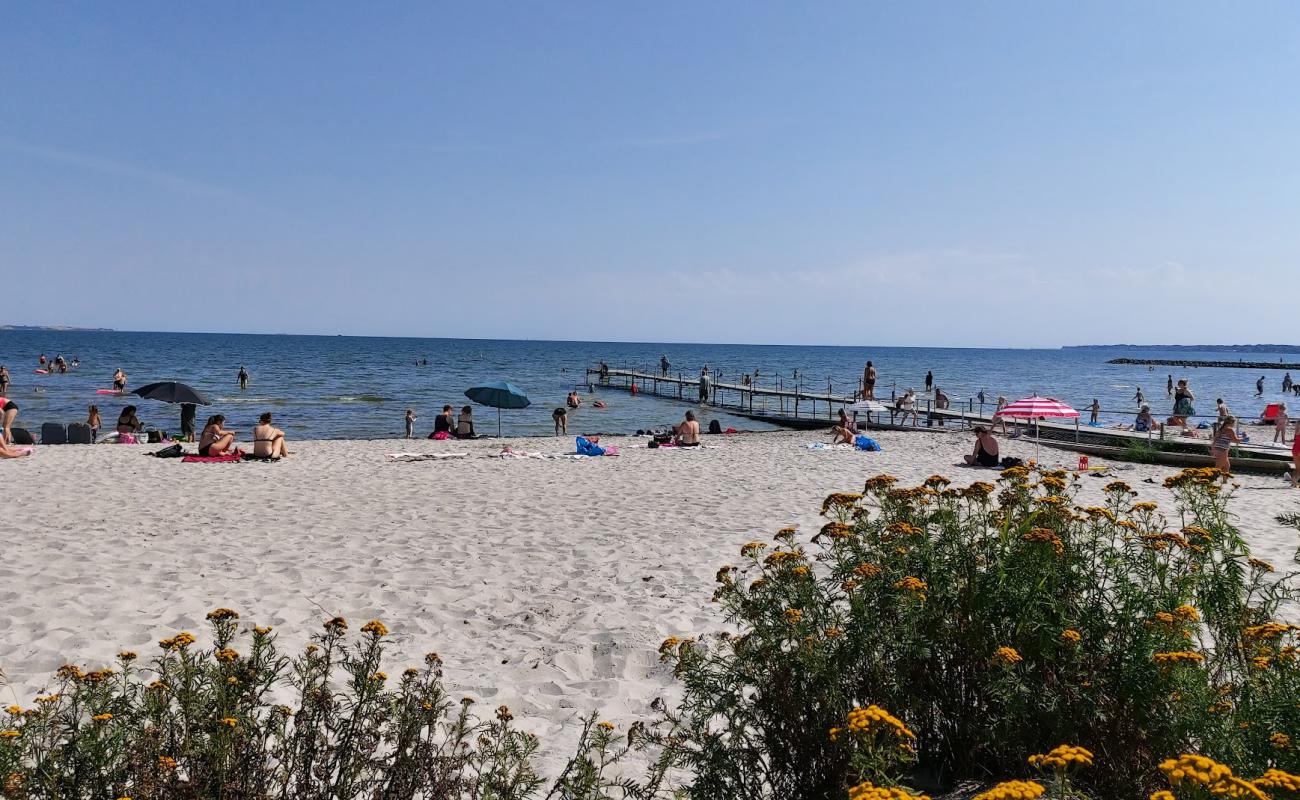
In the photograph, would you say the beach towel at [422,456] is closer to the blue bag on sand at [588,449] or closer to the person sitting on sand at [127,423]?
the blue bag on sand at [588,449]

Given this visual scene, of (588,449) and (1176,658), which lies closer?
(1176,658)

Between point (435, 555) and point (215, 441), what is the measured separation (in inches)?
377

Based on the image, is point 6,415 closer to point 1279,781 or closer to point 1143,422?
point 1279,781

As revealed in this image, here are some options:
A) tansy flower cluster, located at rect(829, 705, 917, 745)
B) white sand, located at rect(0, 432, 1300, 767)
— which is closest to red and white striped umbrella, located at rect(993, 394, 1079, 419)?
white sand, located at rect(0, 432, 1300, 767)

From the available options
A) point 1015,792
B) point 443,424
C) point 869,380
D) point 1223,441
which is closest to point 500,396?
point 443,424

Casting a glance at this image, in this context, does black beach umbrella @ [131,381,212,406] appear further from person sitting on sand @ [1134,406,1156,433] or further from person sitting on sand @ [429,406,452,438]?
person sitting on sand @ [1134,406,1156,433]

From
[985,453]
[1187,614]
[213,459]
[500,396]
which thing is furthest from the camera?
[500,396]

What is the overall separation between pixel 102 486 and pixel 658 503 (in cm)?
757

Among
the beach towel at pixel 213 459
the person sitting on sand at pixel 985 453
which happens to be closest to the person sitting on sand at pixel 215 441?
the beach towel at pixel 213 459

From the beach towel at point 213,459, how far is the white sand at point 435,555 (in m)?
0.41

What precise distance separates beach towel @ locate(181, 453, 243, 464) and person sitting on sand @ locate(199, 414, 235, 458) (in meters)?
0.10

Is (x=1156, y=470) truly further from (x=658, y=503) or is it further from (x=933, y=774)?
(x=933, y=774)

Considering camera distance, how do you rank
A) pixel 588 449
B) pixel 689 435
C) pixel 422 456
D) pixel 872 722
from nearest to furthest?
1. pixel 872 722
2. pixel 422 456
3. pixel 588 449
4. pixel 689 435

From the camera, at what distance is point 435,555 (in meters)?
7.73
